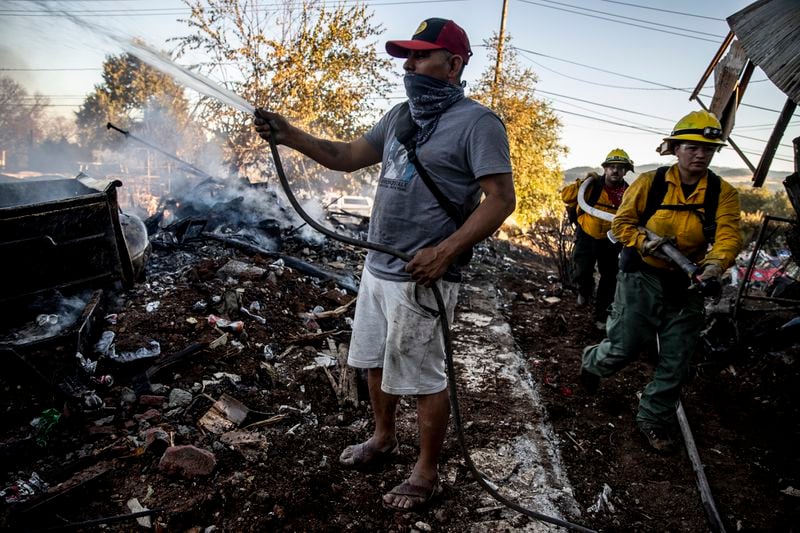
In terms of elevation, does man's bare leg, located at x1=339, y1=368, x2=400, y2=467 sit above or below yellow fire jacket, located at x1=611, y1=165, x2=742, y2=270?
below

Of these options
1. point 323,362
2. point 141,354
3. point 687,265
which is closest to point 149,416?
point 141,354

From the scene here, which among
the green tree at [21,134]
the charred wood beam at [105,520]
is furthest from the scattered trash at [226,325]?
the green tree at [21,134]

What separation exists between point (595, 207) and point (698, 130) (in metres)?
2.83

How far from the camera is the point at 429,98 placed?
7.05 ft

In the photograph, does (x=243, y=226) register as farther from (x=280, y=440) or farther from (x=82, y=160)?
(x=82, y=160)

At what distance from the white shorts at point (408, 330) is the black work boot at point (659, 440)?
196 cm

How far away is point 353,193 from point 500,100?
653 inches

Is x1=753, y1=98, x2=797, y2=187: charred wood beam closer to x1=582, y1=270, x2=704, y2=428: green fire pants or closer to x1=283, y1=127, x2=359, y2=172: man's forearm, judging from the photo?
x1=582, y1=270, x2=704, y2=428: green fire pants

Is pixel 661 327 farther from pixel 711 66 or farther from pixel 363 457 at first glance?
pixel 711 66

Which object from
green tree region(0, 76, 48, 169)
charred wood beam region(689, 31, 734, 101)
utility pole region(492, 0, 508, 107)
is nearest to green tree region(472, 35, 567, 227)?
utility pole region(492, 0, 508, 107)

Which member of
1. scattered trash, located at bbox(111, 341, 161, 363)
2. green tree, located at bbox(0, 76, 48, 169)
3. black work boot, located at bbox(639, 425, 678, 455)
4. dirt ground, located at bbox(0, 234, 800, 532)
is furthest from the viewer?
green tree, located at bbox(0, 76, 48, 169)

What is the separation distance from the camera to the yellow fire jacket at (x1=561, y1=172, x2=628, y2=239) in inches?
229

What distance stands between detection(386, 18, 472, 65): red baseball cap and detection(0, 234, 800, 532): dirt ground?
2.37 m

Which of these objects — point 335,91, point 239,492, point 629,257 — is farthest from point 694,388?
point 335,91
